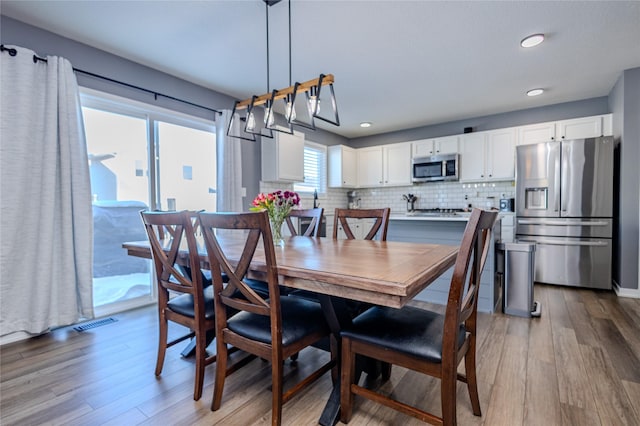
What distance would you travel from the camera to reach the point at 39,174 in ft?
7.97

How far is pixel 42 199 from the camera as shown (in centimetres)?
244

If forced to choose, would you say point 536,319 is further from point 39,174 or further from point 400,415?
point 39,174

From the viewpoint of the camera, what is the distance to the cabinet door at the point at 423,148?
5.29 m

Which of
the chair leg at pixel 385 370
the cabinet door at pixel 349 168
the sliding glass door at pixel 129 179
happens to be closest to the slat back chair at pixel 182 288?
the chair leg at pixel 385 370

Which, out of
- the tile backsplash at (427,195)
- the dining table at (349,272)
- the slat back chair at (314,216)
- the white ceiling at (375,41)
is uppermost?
the white ceiling at (375,41)

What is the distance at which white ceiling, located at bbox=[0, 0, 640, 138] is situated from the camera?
226 cm

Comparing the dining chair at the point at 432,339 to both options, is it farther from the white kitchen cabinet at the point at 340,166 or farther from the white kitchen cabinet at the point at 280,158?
the white kitchen cabinet at the point at 340,166

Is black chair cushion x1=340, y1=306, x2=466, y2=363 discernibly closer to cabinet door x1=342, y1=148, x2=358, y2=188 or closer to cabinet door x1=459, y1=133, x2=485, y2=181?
cabinet door x1=459, y1=133, x2=485, y2=181

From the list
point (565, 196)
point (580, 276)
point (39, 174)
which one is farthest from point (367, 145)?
point (39, 174)

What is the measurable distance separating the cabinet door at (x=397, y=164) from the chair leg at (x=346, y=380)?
4.53 meters

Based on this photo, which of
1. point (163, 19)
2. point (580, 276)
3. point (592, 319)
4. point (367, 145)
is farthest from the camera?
point (367, 145)

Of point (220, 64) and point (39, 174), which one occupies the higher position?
point (220, 64)

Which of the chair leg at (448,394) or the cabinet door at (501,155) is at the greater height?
the cabinet door at (501,155)

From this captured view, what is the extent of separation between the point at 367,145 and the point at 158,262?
17.0ft
